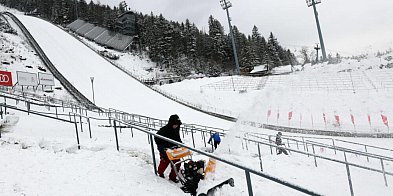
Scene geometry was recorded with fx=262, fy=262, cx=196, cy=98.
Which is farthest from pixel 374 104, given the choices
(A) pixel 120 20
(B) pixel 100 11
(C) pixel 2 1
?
(C) pixel 2 1

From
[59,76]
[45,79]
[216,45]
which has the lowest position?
[45,79]

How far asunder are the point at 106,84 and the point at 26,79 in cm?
1282

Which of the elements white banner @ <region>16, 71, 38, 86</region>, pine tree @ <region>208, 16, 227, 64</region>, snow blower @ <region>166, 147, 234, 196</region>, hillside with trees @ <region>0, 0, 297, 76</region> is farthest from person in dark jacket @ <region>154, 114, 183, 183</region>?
pine tree @ <region>208, 16, 227, 64</region>

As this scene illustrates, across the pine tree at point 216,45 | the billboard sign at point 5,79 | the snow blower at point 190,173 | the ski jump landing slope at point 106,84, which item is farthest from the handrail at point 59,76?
the pine tree at point 216,45

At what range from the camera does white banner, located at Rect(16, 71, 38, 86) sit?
25156 millimetres

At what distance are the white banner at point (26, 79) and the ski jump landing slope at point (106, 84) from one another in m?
6.13

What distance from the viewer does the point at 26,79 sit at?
2584cm

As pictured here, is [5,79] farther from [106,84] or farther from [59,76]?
[106,84]

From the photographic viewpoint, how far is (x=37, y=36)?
53.0 meters

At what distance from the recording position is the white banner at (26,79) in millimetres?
25156

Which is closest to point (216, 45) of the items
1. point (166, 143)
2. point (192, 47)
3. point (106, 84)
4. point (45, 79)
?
point (192, 47)

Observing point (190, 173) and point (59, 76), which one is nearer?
point (190, 173)

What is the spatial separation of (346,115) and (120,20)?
74.2m

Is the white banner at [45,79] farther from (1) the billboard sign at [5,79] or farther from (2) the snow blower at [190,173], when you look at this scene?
(2) the snow blower at [190,173]
